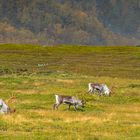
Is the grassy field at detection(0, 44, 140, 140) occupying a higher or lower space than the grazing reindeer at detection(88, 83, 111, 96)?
lower

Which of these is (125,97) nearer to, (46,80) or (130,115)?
(130,115)

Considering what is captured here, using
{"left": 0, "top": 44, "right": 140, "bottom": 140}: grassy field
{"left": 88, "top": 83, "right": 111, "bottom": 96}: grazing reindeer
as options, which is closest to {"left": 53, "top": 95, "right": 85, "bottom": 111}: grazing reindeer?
{"left": 0, "top": 44, "right": 140, "bottom": 140}: grassy field

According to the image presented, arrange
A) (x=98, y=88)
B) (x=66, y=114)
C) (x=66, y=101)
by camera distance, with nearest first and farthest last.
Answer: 1. (x=66, y=114)
2. (x=66, y=101)
3. (x=98, y=88)

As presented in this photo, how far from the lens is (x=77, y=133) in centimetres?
2806

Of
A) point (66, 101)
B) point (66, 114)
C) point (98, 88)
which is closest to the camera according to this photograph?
point (66, 114)

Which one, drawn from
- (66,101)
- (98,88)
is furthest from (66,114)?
(98,88)

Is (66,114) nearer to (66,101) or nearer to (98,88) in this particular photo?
(66,101)

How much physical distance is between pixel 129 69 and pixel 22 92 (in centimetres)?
4922

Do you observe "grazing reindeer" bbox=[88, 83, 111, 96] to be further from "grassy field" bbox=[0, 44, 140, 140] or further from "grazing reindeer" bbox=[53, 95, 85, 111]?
"grazing reindeer" bbox=[53, 95, 85, 111]

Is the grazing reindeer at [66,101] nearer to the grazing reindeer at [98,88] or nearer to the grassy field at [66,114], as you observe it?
the grassy field at [66,114]

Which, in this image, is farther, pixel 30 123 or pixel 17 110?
pixel 17 110

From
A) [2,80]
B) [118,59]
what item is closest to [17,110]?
[2,80]

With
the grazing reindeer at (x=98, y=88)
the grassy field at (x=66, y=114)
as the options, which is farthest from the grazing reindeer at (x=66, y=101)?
the grazing reindeer at (x=98, y=88)

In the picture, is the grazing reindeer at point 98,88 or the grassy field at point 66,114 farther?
the grazing reindeer at point 98,88
